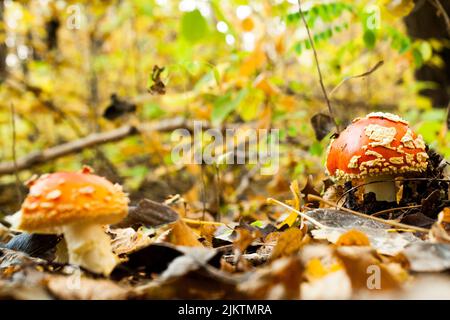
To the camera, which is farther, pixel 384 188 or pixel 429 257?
pixel 384 188

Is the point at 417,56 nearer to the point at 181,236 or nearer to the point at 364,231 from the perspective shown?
the point at 364,231

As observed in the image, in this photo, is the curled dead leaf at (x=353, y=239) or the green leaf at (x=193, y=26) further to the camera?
the green leaf at (x=193, y=26)

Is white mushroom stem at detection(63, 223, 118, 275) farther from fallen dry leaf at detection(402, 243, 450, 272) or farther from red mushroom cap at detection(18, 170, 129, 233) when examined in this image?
fallen dry leaf at detection(402, 243, 450, 272)

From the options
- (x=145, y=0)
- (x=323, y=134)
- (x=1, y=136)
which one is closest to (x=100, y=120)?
(x=145, y=0)

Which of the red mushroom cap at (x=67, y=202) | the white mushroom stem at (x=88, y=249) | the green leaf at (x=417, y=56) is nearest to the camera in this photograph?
the red mushroom cap at (x=67, y=202)

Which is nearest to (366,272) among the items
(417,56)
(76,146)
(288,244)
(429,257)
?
(429,257)

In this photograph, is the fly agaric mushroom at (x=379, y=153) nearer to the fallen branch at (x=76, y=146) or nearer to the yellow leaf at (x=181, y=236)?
the yellow leaf at (x=181, y=236)

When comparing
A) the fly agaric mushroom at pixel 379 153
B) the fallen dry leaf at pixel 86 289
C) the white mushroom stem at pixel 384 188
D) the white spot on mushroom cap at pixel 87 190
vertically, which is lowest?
the fallen dry leaf at pixel 86 289

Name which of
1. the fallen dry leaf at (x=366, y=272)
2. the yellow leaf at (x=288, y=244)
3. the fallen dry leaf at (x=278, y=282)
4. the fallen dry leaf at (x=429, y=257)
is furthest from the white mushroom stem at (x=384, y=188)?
the fallen dry leaf at (x=278, y=282)
